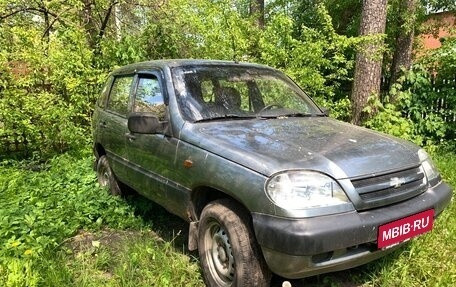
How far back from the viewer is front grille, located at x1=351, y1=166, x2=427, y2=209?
2.59 metres

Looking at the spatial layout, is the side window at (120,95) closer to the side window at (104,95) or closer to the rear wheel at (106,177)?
the side window at (104,95)

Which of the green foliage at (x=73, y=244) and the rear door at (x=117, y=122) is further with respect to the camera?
the rear door at (x=117, y=122)

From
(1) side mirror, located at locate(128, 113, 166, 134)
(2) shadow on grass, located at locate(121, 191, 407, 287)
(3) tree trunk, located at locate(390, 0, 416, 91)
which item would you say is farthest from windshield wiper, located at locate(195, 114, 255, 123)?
(3) tree trunk, located at locate(390, 0, 416, 91)

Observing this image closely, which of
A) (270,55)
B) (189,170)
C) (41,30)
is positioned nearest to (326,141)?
(189,170)

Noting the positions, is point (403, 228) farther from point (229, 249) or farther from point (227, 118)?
point (227, 118)

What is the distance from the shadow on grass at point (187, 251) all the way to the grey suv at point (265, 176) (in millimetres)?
462

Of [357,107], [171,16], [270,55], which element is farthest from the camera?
[171,16]

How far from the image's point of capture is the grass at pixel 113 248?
3135 millimetres

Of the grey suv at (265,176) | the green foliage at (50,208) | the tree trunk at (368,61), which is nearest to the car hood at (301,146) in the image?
the grey suv at (265,176)

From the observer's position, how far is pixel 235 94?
387cm

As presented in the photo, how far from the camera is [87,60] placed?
24.0ft

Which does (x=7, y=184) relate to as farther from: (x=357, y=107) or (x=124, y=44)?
(x=357, y=107)

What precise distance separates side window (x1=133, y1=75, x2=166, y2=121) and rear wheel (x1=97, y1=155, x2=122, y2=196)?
1121 mm

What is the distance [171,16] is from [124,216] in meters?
4.81
